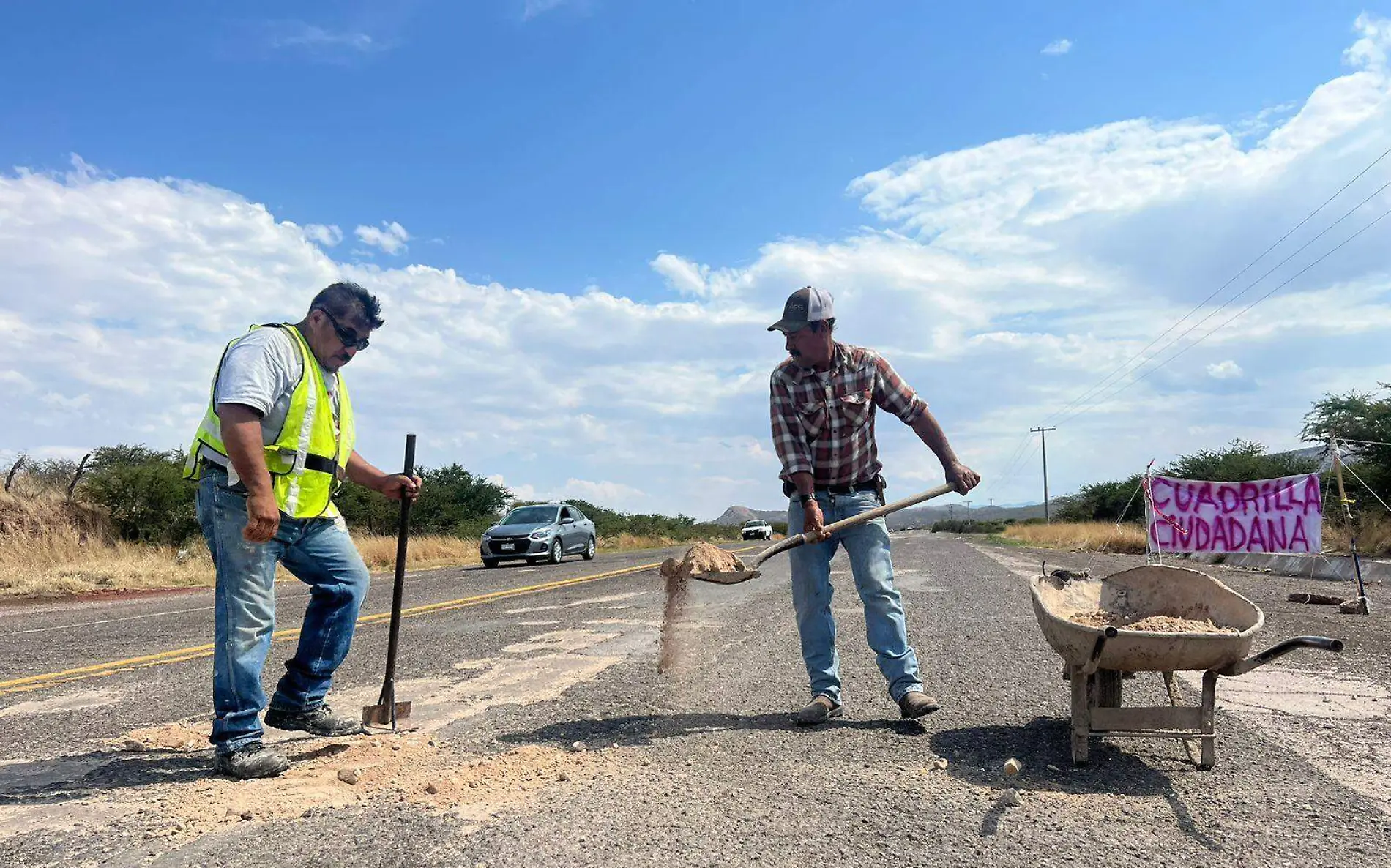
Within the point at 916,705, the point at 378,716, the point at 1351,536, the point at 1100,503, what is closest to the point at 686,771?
the point at 916,705

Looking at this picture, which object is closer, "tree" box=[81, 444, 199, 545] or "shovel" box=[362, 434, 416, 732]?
"shovel" box=[362, 434, 416, 732]

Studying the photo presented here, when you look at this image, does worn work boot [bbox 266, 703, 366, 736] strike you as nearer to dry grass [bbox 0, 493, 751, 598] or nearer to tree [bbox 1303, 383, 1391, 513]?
dry grass [bbox 0, 493, 751, 598]

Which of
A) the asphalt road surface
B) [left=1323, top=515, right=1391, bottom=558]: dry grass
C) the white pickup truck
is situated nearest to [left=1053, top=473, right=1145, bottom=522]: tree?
the white pickup truck

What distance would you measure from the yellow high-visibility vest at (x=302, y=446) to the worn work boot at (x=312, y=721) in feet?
2.99

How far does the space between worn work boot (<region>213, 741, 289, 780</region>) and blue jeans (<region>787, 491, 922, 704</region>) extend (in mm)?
2461

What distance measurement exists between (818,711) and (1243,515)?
12.4m

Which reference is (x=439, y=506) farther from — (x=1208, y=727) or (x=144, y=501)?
(x=1208, y=727)

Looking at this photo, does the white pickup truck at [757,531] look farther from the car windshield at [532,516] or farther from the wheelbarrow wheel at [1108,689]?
the wheelbarrow wheel at [1108,689]

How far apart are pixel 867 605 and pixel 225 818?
9.90 ft

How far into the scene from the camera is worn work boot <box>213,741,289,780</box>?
135 inches

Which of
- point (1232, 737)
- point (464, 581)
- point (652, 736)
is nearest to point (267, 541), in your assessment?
point (652, 736)

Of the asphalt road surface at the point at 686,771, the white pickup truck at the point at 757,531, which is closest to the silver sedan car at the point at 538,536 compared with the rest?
the asphalt road surface at the point at 686,771

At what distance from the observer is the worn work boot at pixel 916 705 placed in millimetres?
4223

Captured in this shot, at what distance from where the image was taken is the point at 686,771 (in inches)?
140
